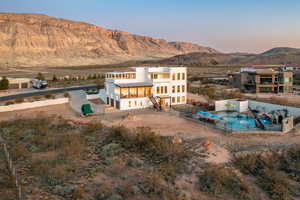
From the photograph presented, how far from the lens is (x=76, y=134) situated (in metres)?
19.9

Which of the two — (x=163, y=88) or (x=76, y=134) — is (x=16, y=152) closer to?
(x=76, y=134)

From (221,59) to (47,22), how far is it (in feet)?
445

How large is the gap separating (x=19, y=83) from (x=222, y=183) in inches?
2039

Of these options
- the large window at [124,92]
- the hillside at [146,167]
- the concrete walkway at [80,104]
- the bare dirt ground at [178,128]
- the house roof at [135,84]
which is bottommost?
the hillside at [146,167]

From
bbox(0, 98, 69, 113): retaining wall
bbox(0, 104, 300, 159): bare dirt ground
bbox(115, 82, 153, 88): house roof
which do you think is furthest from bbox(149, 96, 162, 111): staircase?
bbox(0, 98, 69, 113): retaining wall

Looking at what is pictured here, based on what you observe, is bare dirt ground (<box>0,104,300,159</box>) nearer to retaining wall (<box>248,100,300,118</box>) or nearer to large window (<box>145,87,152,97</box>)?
large window (<box>145,87,152,97</box>)

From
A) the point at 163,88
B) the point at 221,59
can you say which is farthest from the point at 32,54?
the point at 163,88

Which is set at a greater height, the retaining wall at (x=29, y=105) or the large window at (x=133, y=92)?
the large window at (x=133, y=92)

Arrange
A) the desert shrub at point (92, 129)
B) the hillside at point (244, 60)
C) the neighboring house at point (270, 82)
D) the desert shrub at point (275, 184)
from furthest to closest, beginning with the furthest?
the hillside at point (244, 60), the neighboring house at point (270, 82), the desert shrub at point (92, 129), the desert shrub at point (275, 184)

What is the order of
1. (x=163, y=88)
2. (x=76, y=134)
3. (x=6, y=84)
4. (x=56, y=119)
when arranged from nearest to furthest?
1. (x=76, y=134)
2. (x=56, y=119)
3. (x=163, y=88)
4. (x=6, y=84)

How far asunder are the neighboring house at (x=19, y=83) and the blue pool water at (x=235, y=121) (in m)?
42.7

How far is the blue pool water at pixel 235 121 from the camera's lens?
74.4 ft

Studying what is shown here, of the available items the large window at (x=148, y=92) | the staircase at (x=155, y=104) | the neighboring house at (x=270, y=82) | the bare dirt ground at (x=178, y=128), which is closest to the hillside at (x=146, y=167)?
the bare dirt ground at (x=178, y=128)

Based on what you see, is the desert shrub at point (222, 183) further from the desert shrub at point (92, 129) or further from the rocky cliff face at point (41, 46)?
the rocky cliff face at point (41, 46)
